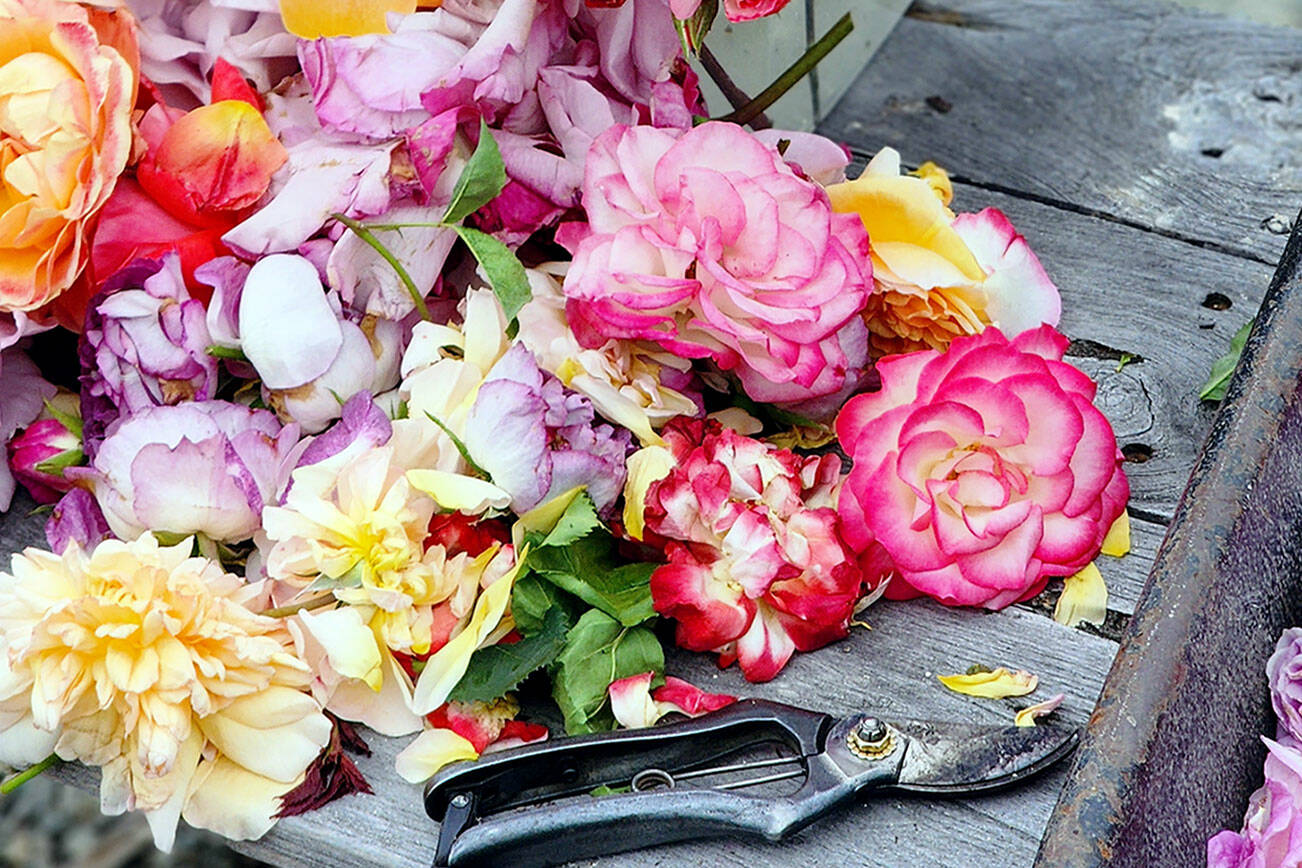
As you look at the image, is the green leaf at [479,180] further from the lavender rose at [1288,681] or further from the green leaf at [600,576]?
the lavender rose at [1288,681]

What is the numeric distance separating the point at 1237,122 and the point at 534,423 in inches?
23.9

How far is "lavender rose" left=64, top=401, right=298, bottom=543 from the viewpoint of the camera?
0.63 metres

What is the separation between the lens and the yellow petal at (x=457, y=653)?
61cm

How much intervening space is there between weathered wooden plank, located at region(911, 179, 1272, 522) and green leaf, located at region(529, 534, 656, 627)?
0.86 feet

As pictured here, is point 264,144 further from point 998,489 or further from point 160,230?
point 998,489

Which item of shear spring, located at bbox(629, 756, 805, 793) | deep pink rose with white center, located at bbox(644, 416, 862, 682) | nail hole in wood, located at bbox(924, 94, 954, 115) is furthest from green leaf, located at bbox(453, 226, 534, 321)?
nail hole in wood, located at bbox(924, 94, 954, 115)

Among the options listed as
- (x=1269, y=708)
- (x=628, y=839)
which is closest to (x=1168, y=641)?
(x=1269, y=708)

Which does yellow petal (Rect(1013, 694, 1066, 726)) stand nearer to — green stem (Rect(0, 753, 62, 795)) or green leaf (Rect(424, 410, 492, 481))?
green leaf (Rect(424, 410, 492, 481))

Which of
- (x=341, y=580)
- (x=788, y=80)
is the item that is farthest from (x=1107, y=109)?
(x=341, y=580)

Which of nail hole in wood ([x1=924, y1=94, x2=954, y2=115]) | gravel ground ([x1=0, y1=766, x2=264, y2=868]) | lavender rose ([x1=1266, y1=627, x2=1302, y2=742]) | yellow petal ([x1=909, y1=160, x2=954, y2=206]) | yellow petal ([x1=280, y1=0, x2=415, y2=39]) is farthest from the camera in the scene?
gravel ground ([x1=0, y1=766, x2=264, y2=868])

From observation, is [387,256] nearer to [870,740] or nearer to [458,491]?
[458,491]

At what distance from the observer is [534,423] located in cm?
63

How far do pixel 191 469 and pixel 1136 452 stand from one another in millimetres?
475

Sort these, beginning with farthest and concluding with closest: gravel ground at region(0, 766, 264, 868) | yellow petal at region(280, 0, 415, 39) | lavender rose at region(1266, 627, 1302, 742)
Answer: gravel ground at region(0, 766, 264, 868) → yellow petal at region(280, 0, 415, 39) → lavender rose at region(1266, 627, 1302, 742)
